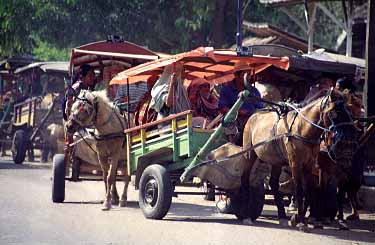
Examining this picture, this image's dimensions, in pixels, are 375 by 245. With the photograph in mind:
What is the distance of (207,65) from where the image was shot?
12.7 metres

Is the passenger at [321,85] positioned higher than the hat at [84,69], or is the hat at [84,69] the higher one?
the hat at [84,69]

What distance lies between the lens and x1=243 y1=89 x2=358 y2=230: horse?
1033 centimetres

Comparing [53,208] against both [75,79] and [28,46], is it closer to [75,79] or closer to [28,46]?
[75,79]

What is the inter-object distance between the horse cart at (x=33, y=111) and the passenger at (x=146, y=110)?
7.86 m

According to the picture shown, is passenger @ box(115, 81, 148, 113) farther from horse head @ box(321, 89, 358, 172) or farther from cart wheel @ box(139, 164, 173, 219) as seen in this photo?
horse head @ box(321, 89, 358, 172)

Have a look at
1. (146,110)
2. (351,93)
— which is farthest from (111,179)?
(351,93)

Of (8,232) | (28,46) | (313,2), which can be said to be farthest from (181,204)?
(28,46)

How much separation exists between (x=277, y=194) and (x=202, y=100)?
228cm

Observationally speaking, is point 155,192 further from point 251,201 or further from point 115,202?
point 115,202

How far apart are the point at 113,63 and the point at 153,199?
14.7 feet

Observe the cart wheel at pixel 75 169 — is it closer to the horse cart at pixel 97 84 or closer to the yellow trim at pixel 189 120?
the horse cart at pixel 97 84

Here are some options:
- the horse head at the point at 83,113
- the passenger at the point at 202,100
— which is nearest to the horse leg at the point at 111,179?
the horse head at the point at 83,113

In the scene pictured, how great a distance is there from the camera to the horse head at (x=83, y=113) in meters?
13.4

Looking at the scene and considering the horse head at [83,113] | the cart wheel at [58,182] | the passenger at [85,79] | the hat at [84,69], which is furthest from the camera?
the hat at [84,69]
